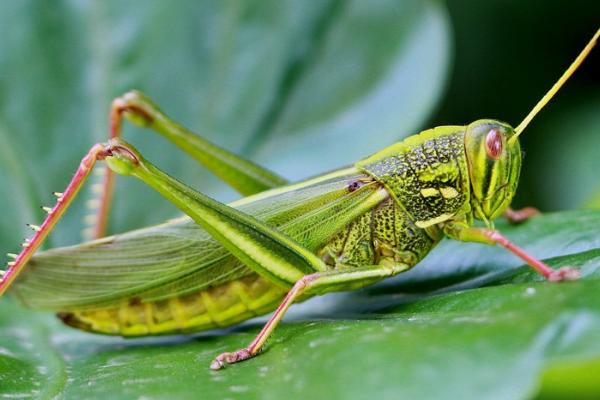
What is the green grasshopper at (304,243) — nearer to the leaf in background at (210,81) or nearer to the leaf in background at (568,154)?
the leaf in background at (210,81)

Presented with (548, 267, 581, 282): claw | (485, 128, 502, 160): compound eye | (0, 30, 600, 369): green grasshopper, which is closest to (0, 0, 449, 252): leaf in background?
(0, 30, 600, 369): green grasshopper

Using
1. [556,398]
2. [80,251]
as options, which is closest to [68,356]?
[80,251]

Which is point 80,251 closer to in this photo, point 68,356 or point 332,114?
point 68,356

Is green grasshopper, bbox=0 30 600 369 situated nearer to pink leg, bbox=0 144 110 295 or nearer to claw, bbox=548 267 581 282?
pink leg, bbox=0 144 110 295

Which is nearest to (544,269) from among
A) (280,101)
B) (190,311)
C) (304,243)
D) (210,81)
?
(304,243)

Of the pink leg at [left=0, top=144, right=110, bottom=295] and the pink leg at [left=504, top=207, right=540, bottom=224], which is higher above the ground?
the pink leg at [left=0, top=144, right=110, bottom=295]

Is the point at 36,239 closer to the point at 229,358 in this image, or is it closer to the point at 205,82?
the point at 229,358

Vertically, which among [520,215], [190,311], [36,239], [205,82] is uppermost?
[205,82]
